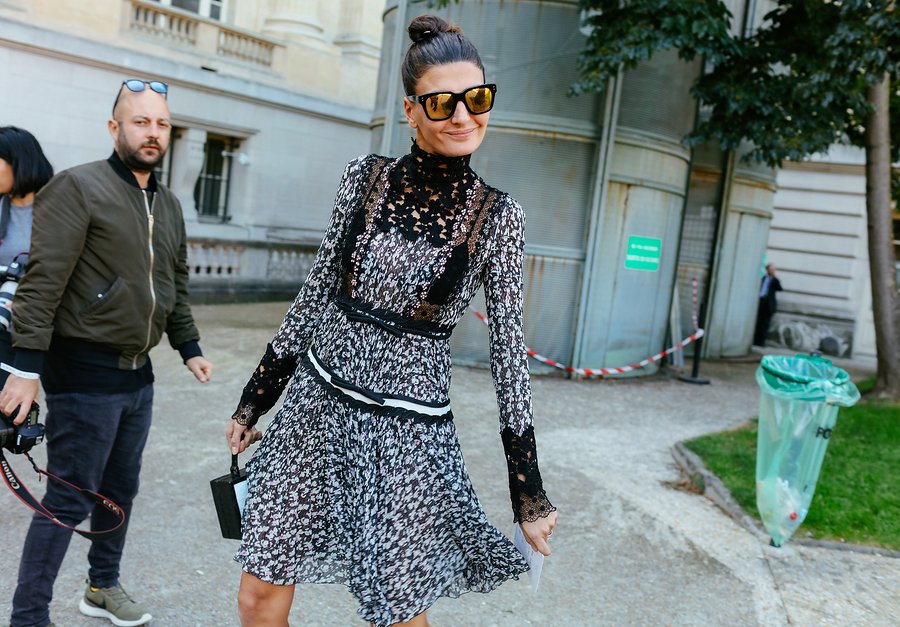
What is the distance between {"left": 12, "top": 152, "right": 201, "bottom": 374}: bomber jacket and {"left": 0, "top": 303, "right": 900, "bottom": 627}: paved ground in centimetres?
123

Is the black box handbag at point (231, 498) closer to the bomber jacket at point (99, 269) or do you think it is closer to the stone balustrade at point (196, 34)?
the bomber jacket at point (99, 269)

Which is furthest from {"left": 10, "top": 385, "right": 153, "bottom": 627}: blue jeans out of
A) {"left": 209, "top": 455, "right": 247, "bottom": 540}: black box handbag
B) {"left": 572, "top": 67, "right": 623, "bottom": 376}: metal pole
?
{"left": 572, "top": 67, "right": 623, "bottom": 376}: metal pole

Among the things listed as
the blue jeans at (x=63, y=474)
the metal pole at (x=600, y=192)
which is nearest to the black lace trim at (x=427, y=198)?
the blue jeans at (x=63, y=474)

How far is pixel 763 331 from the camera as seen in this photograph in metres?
17.6

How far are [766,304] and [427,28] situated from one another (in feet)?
54.1

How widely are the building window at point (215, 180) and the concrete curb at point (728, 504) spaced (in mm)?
11873

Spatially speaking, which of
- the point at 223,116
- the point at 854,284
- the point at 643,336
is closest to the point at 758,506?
the point at 643,336

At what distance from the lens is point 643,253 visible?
1069 cm

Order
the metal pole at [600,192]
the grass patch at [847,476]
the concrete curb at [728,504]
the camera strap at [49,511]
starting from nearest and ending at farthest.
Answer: the camera strap at [49,511], the concrete curb at [728,504], the grass patch at [847,476], the metal pole at [600,192]

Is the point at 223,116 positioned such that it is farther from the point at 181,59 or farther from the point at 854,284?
the point at 854,284

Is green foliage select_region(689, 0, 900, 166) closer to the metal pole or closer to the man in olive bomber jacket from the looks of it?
the metal pole

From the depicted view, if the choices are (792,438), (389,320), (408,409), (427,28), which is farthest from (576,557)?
(427,28)

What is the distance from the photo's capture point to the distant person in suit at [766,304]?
17391 millimetres

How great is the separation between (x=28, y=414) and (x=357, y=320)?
1.36 metres
